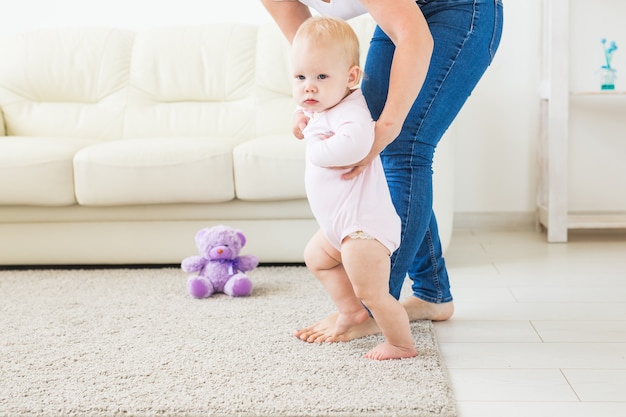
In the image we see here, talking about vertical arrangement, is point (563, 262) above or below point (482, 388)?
below

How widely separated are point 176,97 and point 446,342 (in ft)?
6.02

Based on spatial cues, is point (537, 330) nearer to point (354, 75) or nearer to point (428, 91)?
point (428, 91)

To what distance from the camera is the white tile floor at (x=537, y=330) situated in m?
1.41

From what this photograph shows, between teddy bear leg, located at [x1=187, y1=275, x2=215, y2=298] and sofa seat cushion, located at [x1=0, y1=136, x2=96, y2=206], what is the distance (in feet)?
2.05

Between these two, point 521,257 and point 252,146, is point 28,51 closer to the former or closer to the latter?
point 252,146

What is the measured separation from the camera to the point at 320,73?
4.90 feet

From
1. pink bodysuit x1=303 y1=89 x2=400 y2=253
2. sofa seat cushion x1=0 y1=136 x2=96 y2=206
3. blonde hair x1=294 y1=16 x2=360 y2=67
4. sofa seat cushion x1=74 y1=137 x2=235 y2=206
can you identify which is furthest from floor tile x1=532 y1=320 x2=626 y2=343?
sofa seat cushion x1=0 y1=136 x2=96 y2=206

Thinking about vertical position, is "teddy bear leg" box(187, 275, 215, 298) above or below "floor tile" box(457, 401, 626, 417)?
below

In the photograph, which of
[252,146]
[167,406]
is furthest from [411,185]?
[252,146]

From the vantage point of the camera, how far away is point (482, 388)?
147 centimetres

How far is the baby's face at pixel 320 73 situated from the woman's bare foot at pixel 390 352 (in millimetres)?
510

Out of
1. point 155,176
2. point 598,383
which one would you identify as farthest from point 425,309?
point 155,176

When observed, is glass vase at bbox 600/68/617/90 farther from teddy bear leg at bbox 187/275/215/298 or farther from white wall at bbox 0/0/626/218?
teddy bear leg at bbox 187/275/215/298

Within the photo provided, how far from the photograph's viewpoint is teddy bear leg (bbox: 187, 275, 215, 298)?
2.19m
